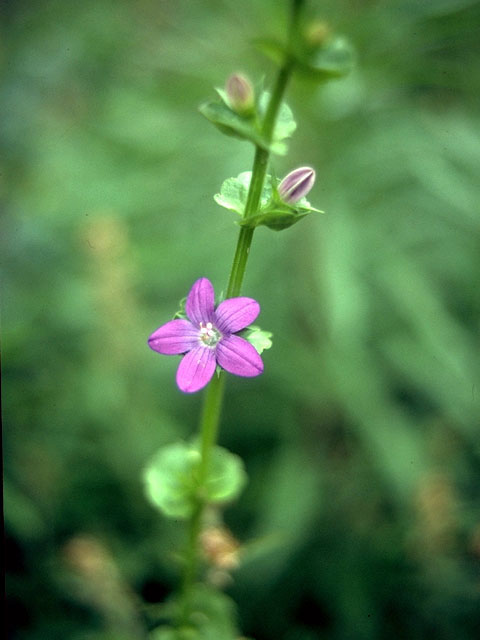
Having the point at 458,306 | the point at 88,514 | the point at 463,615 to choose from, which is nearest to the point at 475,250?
the point at 458,306

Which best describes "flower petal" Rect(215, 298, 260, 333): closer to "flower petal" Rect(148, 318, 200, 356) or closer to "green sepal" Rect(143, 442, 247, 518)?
"flower petal" Rect(148, 318, 200, 356)

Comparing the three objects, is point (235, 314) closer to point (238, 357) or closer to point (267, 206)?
point (238, 357)

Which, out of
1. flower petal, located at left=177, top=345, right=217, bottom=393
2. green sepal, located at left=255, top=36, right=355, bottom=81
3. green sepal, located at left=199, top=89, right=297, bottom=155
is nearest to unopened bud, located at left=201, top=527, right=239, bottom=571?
flower petal, located at left=177, top=345, right=217, bottom=393

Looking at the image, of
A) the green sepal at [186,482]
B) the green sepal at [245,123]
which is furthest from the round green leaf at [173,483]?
the green sepal at [245,123]

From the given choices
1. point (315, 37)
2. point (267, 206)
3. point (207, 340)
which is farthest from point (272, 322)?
point (315, 37)

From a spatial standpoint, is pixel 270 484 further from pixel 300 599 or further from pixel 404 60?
pixel 404 60
